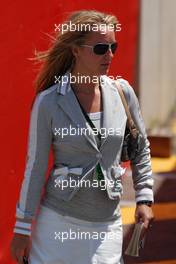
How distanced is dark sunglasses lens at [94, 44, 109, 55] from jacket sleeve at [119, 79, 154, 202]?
22cm

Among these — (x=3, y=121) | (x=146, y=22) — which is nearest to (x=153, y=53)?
(x=146, y=22)

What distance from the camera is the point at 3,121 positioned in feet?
17.0

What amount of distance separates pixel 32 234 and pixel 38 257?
0.36 feet

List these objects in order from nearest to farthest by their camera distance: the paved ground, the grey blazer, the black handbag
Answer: the grey blazer, the black handbag, the paved ground

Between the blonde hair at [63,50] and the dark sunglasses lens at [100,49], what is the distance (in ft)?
0.25

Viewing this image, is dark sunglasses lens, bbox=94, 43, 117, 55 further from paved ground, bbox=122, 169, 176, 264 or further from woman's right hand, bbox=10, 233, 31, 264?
paved ground, bbox=122, 169, 176, 264

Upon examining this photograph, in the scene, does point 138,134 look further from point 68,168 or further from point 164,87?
point 164,87

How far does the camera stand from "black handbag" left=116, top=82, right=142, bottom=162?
3.64m

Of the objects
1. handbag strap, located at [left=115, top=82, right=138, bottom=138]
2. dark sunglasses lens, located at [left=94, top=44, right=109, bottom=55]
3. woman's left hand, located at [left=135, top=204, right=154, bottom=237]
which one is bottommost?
woman's left hand, located at [left=135, top=204, right=154, bottom=237]

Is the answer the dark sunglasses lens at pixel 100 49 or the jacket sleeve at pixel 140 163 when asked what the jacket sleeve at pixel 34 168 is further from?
the jacket sleeve at pixel 140 163

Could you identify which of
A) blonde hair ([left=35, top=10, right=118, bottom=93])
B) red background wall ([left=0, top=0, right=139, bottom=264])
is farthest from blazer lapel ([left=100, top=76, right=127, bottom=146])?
red background wall ([left=0, top=0, right=139, bottom=264])

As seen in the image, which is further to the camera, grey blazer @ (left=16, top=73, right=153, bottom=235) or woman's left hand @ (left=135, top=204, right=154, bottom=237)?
woman's left hand @ (left=135, top=204, right=154, bottom=237)

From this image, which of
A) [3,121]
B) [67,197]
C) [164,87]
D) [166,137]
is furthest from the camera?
[164,87]

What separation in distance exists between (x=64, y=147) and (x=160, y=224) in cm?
285
